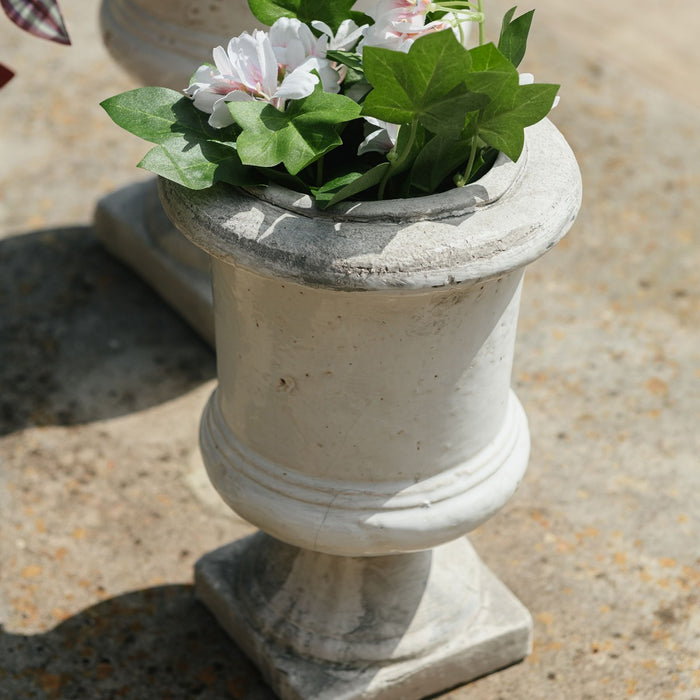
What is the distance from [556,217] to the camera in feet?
6.15

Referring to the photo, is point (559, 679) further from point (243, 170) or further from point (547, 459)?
point (243, 170)

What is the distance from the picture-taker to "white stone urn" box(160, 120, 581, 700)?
1.80 meters

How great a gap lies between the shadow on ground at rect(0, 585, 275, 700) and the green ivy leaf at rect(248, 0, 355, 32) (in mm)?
1439

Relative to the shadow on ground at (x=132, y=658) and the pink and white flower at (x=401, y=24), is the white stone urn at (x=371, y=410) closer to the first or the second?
the shadow on ground at (x=132, y=658)

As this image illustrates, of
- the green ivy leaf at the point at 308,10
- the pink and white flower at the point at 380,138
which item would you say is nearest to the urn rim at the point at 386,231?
the pink and white flower at the point at 380,138

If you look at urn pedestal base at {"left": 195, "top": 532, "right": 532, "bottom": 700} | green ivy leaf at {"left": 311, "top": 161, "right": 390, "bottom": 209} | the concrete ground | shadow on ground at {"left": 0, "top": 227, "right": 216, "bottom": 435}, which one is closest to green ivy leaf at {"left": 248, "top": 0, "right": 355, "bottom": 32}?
green ivy leaf at {"left": 311, "top": 161, "right": 390, "bottom": 209}

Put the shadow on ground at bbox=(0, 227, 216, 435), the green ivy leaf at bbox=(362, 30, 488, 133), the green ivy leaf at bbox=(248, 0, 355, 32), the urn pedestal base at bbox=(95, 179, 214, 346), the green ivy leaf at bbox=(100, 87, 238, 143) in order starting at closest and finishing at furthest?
the green ivy leaf at bbox=(362, 30, 488, 133)
the green ivy leaf at bbox=(100, 87, 238, 143)
the green ivy leaf at bbox=(248, 0, 355, 32)
the shadow on ground at bbox=(0, 227, 216, 435)
the urn pedestal base at bbox=(95, 179, 214, 346)

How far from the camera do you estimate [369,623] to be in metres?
2.38

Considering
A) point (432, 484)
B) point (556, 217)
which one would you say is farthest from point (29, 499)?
point (556, 217)

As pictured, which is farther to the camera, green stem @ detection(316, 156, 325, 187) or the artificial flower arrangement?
green stem @ detection(316, 156, 325, 187)

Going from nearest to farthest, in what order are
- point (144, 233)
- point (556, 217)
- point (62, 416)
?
point (556, 217) → point (62, 416) → point (144, 233)

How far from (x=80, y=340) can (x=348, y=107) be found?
76.4 inches

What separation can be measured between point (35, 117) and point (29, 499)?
2.17 metres

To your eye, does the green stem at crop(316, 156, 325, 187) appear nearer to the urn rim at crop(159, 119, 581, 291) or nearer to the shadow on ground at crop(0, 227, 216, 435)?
the urn rim at crop(159, 119, 581, 291)
